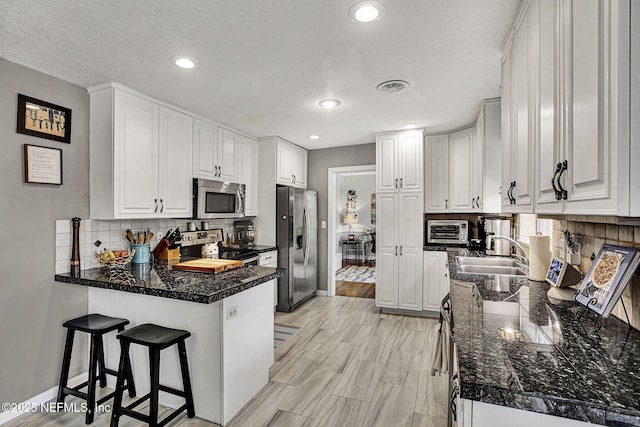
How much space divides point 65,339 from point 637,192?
3.42m

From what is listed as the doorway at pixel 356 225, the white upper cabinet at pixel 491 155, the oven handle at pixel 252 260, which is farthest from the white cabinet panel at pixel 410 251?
the doorway at pixel 356 225

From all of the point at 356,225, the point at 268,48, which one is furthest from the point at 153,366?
the point at 356,225

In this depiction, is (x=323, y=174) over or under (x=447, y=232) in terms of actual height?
over

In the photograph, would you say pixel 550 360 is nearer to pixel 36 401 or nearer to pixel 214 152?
pixel 36 401

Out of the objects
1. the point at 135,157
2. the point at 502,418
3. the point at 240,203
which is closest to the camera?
the point at 502,418

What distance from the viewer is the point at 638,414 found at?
695 millimetres

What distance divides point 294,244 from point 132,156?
2.32 metres

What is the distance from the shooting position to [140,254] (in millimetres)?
2879

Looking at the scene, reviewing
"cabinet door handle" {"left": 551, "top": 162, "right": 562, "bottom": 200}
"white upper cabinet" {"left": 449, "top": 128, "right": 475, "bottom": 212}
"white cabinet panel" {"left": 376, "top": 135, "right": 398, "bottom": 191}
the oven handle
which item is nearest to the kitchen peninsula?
the oven handle

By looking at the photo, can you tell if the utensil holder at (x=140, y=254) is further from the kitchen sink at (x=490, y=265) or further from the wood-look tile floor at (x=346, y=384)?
the kitchen sink at (x=490, y=265)

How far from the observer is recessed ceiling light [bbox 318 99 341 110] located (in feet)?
9.55

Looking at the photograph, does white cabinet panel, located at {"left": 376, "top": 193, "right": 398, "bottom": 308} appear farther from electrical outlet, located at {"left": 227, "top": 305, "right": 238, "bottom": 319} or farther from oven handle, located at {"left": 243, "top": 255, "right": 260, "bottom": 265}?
electrical outlet, located at {"left": 227, "top": 305, "right": 238, "bottom": 319}

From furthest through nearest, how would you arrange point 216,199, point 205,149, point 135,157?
→ point 216,199 < point 205,149 < point 135,157

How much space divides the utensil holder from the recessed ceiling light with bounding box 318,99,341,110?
2167 mm
